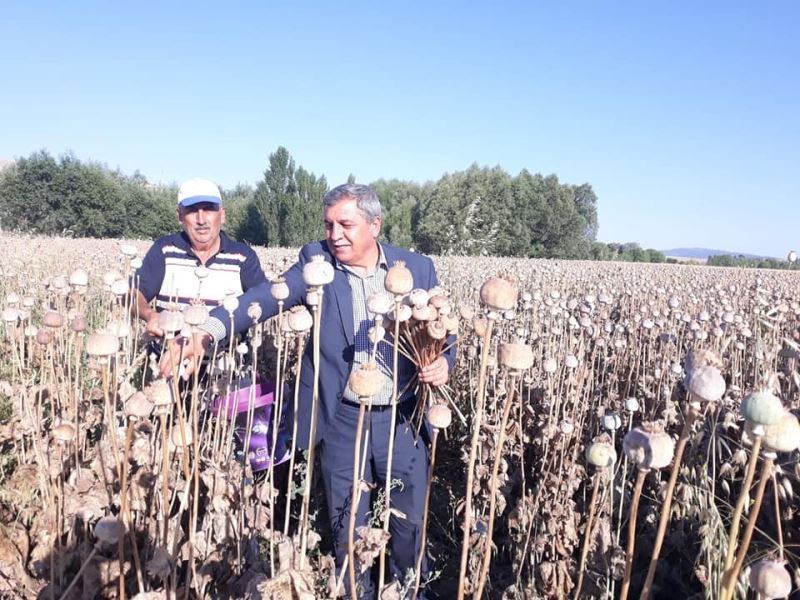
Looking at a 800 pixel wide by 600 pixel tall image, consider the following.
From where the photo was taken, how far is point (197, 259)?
12.1 feet

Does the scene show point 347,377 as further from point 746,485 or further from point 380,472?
point 746,485

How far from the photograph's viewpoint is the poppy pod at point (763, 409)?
91 centimetres

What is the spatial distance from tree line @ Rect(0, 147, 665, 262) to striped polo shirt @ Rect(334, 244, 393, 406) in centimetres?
2781

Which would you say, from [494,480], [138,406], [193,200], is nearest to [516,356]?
[494,480]

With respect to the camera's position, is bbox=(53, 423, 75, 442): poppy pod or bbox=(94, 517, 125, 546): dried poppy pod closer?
bbox=(94, 517, 125, 546): dried poppy pod

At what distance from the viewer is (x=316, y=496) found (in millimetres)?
3457

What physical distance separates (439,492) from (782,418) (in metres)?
2.95

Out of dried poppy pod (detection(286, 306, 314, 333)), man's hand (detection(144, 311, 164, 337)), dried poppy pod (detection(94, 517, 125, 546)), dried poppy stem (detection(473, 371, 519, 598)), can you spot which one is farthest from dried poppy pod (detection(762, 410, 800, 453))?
dried poppy pod (detection(94, 517, 125, 546))

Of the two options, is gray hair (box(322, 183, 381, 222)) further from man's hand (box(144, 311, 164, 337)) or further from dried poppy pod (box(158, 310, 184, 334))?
dried poppy pod (box(158, 310, 184, 334))

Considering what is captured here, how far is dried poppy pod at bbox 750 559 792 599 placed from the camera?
3.23 feet

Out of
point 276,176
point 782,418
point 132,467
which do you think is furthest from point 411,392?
point 276,176

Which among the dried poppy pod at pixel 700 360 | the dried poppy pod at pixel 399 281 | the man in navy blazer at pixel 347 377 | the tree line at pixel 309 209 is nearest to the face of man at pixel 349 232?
the man in navy blazer at pixel 347 377

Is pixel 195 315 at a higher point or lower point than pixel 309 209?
lower

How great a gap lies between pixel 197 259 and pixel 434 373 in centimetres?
247
